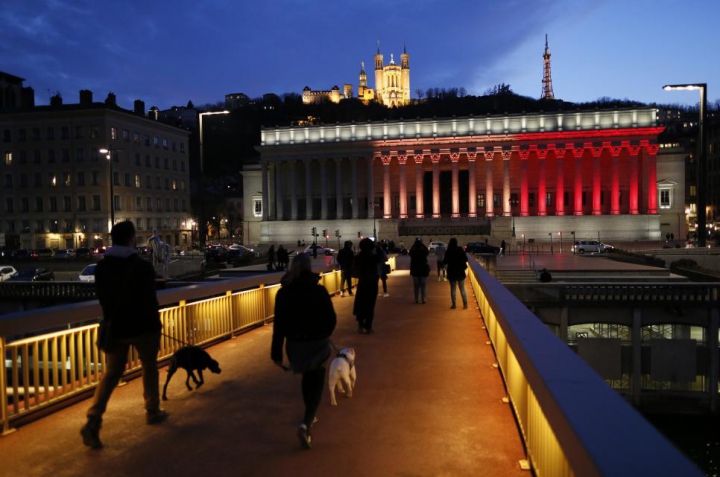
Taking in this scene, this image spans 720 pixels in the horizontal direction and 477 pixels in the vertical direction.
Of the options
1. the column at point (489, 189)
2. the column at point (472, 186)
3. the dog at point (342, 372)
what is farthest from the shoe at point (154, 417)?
the column at point (489, 189)

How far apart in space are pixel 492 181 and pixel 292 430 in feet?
286

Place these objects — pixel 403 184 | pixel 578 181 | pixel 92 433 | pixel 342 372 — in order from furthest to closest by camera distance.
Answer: pixel 403 184 → pixel 578 181 → pixel 342 372 → pixel 92 433

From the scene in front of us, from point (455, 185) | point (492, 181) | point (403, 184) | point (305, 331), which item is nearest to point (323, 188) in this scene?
point (403, 184)

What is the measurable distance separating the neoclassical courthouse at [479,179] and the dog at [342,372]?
72675 millimetres

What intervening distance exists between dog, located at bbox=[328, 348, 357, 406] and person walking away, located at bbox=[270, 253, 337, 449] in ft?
4.05

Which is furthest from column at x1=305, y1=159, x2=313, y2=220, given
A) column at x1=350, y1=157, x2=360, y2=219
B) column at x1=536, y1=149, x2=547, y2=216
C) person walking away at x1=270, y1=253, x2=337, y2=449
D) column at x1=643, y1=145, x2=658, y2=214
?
person walking away at x1=270, y1=253, x2=337, y2=449

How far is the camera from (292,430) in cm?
683

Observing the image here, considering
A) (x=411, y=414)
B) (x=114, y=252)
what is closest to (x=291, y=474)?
(x=411, y=414)

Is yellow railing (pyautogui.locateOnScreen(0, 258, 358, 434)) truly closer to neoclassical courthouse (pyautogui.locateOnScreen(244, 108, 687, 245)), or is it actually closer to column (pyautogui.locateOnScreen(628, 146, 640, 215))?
neoclassical courthouse (pyautogui.locateOnScreen(244, 108, 687, 245))

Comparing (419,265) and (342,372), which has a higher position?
(419,265)

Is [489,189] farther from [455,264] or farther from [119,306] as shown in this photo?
[119,306]

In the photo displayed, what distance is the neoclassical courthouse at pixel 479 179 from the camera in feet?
277

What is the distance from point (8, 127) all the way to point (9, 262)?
28.3 metres

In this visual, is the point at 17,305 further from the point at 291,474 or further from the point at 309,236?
the point at 309,236
